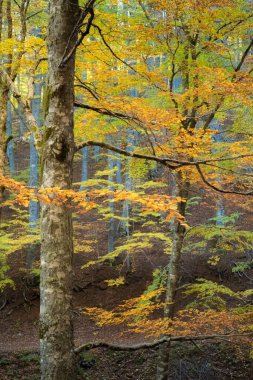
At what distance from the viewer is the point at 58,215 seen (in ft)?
12.8

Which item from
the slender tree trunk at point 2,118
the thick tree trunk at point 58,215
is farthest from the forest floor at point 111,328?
the slender tree trunk at point 2,118

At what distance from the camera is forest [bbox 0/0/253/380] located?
12.8 feet

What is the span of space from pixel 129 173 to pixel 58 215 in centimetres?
637

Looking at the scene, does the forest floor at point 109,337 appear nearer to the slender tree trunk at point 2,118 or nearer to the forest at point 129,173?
the forest at point 129,173

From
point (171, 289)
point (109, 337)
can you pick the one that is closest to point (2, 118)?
point (171, 289)

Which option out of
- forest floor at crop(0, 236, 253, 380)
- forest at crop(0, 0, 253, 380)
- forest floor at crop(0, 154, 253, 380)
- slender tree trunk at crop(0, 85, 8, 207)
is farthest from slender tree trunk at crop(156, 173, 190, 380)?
slender tree trunk at crop(0, 85, 8, 207)

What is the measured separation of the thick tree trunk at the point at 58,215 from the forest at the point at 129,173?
0.01m

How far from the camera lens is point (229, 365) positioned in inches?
385

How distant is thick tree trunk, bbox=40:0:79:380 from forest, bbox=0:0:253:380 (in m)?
0.01

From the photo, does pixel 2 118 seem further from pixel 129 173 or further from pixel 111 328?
pixel 111 328

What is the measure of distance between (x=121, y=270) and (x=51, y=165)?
40.1 feet

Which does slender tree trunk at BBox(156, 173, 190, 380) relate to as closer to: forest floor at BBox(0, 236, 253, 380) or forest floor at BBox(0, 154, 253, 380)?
forest floor at BBox(0, 154, 253, 380)

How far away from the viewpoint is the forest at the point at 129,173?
3902 mm

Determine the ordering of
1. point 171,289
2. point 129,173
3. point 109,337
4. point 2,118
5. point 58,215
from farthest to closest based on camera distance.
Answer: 1. point 109,337
2. point 129,173
3. point 171,289
4. point 2,118
5. point 58,215
